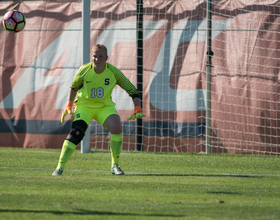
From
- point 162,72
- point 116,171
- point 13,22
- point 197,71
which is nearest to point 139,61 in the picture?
point 162,72

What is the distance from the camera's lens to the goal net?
9766 mm

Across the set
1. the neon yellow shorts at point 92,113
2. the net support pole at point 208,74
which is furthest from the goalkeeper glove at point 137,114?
the net support pole at point 208,74

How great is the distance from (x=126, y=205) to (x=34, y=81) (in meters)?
7.64

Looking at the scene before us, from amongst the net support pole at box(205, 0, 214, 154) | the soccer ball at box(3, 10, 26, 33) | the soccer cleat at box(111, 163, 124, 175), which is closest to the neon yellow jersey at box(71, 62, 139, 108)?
the soccer cleat at box(111, 163, 124, 175)

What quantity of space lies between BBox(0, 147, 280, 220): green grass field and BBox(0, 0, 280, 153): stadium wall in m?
1.99

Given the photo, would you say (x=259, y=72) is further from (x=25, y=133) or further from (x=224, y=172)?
(x=25, y=133)

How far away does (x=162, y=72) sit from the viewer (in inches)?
406

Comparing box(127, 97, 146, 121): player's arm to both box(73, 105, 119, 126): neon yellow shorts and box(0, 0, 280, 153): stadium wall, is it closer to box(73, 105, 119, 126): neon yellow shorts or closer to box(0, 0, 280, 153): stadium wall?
box(73, 105, 119, 126): neon yellow shorts

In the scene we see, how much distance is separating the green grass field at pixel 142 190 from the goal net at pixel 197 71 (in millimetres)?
1856

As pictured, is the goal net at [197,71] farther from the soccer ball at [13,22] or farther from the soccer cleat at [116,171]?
the soccer cleat at [116,171]

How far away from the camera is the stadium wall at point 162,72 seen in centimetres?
980

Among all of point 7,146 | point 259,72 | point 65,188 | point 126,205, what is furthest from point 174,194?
point 7,146

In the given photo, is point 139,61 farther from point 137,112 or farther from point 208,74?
point 137,112

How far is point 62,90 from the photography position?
10750 mm
